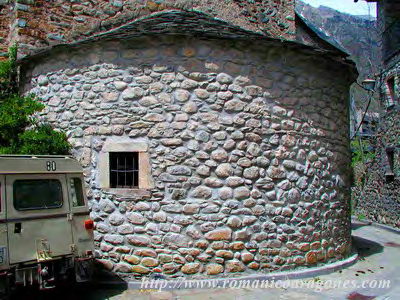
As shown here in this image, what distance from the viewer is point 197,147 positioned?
22.5ft

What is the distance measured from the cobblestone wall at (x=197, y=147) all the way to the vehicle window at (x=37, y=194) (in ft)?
4.26

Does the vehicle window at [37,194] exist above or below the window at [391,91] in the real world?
below

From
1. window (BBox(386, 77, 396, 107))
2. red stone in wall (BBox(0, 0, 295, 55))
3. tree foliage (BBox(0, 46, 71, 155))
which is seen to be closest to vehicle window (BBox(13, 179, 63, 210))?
tree foliage (BBox(0, 46, 71, 155))

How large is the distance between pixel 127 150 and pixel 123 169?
0.36m

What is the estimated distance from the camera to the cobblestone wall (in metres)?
6.77

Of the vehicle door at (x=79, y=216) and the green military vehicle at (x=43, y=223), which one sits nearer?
the green military vehicle at (x=43, y=223)

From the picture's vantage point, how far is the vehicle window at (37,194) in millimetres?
5407

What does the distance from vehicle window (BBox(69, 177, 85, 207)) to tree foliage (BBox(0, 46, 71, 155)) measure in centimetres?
126

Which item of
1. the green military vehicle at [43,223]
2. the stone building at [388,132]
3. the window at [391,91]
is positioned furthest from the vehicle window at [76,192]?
the window at [391,91]

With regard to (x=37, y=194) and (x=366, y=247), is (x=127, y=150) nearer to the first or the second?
(x=37, y=194)

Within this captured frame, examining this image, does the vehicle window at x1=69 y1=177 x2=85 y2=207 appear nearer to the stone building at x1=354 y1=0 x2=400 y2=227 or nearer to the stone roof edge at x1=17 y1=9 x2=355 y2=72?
the stone roof edge at x1=17 y1=9 x2=355 y2=72

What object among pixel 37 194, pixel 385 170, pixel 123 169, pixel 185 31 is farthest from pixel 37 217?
pixel 385 170

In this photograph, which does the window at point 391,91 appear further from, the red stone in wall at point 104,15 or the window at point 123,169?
the window at point 123,169

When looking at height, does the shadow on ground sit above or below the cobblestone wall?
below
